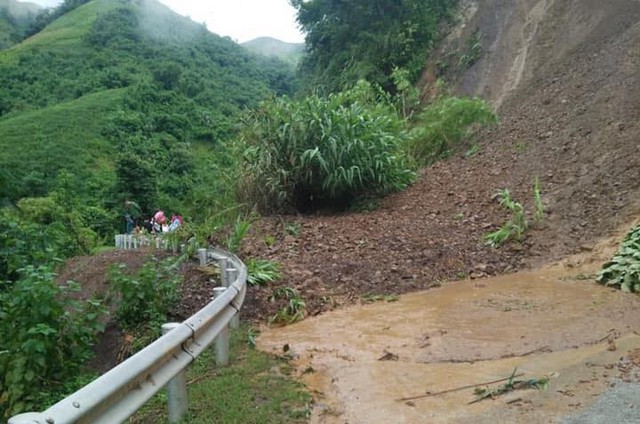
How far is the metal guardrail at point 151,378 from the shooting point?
6.12 ft

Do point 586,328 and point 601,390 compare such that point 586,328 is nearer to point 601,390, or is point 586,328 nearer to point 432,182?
point 601,390

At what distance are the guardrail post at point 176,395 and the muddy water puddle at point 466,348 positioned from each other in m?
0.72

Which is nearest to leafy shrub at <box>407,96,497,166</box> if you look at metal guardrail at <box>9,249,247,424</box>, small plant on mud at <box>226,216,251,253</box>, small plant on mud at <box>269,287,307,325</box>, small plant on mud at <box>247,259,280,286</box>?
small plant on mud at <box>226,216,251,253</box>

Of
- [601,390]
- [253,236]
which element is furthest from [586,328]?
[253,236]

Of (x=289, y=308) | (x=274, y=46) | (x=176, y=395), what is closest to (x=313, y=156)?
(x=289, y=308)

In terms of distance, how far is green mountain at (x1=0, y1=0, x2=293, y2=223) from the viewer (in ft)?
127

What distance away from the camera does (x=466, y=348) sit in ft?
14.0

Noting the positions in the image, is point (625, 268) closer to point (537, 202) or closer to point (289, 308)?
point (537, 202)

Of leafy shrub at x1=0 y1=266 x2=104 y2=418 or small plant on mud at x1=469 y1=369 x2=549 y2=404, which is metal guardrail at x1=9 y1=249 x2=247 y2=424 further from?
small plant on mud at x1=469 y1=369 x2=549 y2=404

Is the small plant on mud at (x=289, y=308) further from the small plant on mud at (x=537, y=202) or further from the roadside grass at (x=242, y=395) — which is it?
the small plant on mud at (x=537, y=202)

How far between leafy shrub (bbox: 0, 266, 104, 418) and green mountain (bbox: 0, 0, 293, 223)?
69.5 feet

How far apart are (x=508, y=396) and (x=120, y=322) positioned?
330 cm

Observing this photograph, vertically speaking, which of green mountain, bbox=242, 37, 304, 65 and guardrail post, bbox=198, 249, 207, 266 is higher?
green mountain, bbox=242, 37, 304, 65

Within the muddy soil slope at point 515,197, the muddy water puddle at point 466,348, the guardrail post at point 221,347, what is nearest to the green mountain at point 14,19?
the muddy soil slope at point 515,197
